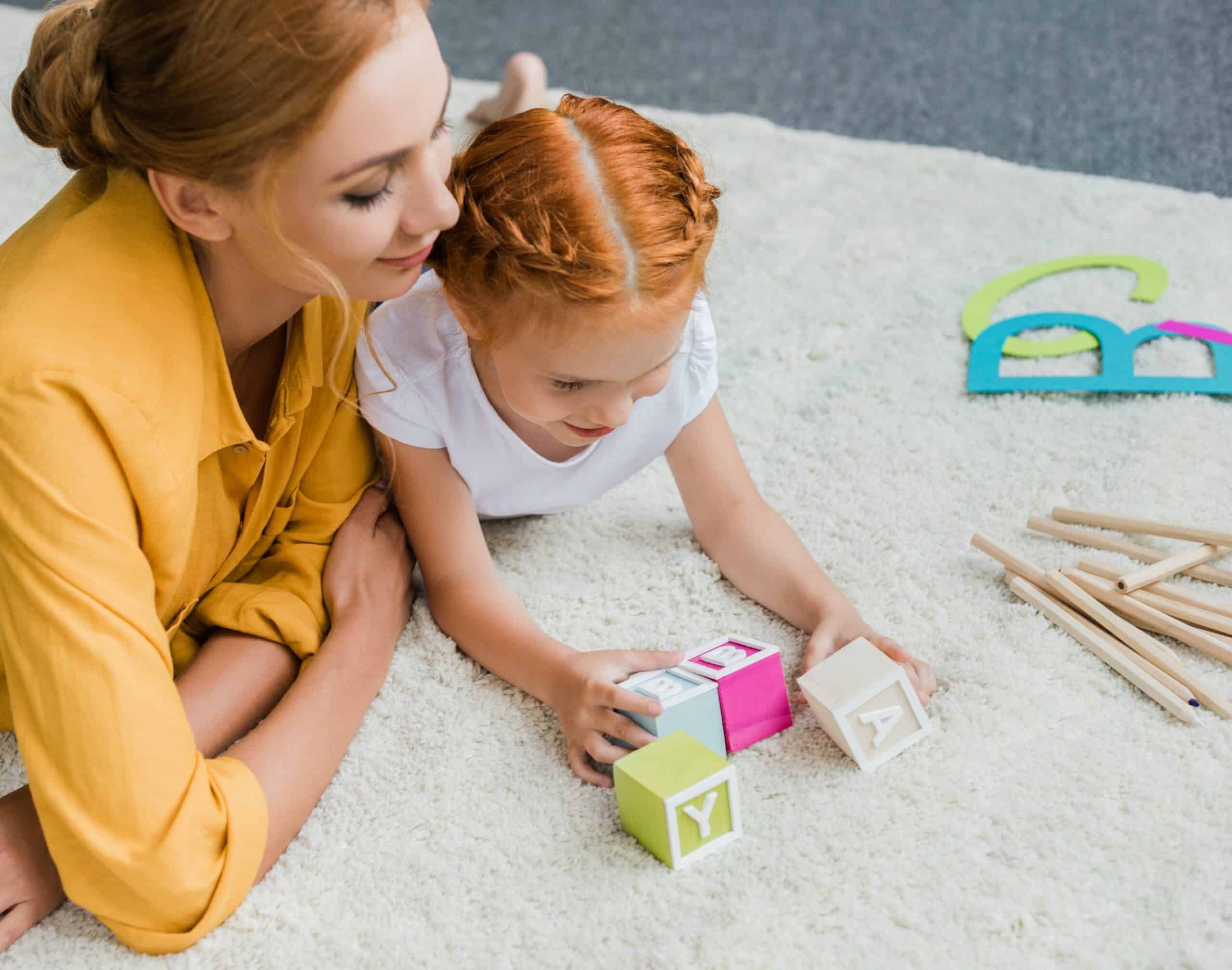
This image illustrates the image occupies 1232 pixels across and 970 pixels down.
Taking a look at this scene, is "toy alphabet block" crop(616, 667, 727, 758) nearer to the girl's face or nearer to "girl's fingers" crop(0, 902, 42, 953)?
the girl's face

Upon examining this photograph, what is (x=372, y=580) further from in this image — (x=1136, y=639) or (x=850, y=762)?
(x=1136, y=639)

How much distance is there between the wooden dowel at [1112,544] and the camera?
1014mm

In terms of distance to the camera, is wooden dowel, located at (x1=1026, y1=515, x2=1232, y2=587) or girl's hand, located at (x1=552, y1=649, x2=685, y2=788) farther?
wooden dowel, located at (x1=1026, y1=515, x2=1232, y2=587)

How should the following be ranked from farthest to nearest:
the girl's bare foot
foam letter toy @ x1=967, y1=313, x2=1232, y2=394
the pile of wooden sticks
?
the girl's bare foot < foam letter toy @ x1=967, y1=313, x2=1232, y2=394 < the pile of wooden sticks

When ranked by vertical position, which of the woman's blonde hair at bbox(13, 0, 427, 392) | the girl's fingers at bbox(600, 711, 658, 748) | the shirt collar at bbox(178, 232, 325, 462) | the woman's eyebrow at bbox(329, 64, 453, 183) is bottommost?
the girl's fingers at bbox(600, 711, 658, 748)

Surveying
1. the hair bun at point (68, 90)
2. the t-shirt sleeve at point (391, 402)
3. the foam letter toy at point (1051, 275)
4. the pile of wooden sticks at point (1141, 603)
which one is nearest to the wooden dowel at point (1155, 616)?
the pile of wooden sticks at point (1141, 603)

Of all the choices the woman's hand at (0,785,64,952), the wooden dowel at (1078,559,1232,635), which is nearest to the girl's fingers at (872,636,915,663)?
the wooden dowel at (1078,559,1232,635)

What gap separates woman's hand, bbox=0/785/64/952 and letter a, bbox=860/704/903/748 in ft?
1.88

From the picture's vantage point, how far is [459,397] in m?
1.00

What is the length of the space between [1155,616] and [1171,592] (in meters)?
0.04

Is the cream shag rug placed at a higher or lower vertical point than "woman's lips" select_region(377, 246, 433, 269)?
lower

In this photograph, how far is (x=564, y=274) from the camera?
0.83m

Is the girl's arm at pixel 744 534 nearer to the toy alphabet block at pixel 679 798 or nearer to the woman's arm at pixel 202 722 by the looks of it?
the toy alphabet block at pixel 679 798

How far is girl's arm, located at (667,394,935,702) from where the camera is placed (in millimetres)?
1010
